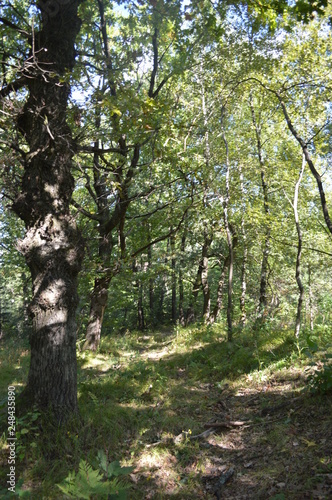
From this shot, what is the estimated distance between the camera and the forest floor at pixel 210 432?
3.24m

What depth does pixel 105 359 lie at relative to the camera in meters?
8.97

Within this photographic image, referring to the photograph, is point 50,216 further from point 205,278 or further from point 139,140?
point 205,278

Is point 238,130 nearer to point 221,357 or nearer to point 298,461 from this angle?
point 221,357

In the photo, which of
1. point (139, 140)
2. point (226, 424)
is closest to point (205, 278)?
point (139, 140)

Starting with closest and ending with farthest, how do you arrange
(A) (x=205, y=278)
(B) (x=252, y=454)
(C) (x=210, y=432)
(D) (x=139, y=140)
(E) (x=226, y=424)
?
(B) (x=252, y=454) < (C) (x=210, y=432) < (E) (x=226, y=424) < (D) (x=139, y=140) < (A) (x=205, y=278)

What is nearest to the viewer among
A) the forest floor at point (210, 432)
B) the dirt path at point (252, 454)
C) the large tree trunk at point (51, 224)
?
the dirt path at point (252, 454)

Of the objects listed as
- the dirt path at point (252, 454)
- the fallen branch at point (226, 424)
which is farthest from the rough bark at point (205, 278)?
the fallen branch at point (226, 424)

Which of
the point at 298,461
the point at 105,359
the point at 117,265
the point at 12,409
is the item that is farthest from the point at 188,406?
the point at 105,359

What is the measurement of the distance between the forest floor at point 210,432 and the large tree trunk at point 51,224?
646 mm

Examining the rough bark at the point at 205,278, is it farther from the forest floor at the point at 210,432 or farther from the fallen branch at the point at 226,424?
the fallen branch at the point at 226,424

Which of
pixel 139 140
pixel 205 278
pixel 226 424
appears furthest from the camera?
pixel 205 278

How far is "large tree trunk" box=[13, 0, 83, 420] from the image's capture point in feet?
14.2

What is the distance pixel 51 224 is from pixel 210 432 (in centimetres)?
375

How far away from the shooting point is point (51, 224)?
180 inches
